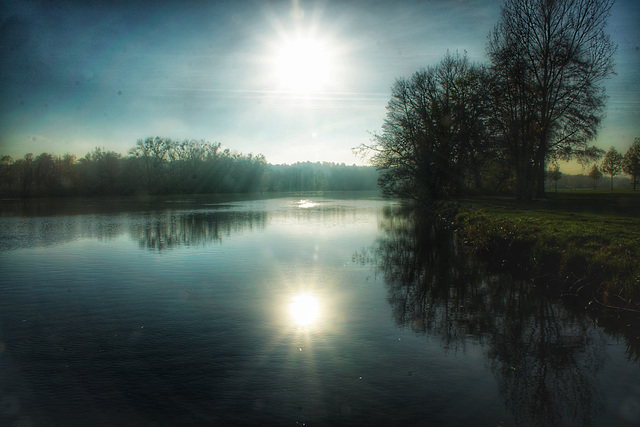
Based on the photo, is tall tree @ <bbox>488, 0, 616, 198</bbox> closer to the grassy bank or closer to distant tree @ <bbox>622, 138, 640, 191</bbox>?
the grassy bank

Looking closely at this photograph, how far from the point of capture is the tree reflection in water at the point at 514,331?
4.87m

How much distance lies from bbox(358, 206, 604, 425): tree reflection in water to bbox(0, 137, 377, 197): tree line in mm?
74120

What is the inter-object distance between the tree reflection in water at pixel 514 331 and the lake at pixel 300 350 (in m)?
0.03

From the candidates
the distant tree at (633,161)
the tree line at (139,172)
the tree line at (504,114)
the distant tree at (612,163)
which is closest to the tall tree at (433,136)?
the tree line at (504,114)

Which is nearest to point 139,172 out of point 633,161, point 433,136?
point 433,136

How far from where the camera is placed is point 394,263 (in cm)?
1359

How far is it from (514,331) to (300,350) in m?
3.80

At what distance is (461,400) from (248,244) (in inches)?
541

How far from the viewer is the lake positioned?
4602 mm

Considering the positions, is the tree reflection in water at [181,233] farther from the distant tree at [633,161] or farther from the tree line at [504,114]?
the distant tree at [633,161]

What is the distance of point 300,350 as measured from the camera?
630 centimetres

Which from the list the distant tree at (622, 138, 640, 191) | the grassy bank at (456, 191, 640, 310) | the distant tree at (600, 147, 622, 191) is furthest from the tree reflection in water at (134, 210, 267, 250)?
the distant tree at (600, 147, 622, 191)

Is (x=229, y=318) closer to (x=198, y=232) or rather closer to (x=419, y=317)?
(x=419, y=317)

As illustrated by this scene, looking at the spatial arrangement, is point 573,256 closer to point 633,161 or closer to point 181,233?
point 181,233
